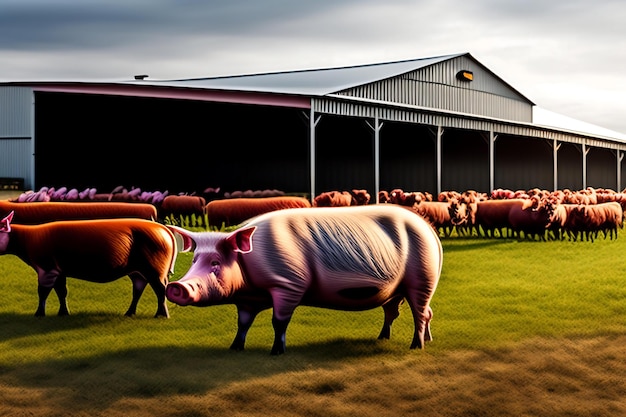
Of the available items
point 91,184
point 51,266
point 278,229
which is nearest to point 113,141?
point 91,184

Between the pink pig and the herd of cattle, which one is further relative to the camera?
the herd of cattle

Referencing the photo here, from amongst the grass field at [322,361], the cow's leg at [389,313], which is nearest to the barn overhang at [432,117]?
the grass field at [322,361]

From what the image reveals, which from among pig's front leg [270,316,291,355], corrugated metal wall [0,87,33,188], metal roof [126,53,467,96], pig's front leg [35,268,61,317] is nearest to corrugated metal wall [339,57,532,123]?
metal roof [126,53,467,96]

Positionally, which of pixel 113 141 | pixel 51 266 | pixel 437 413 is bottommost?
pixel 437 413

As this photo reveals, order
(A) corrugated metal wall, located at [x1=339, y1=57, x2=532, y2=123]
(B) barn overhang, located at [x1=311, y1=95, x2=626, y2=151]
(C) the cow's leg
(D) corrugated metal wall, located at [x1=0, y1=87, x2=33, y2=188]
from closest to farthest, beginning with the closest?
(C) the cow's leg < (B) barn overhang, located at [x1=311, y1=95, x2=626, y2=151] < (D) corrugated metal wall, located at [x1=0, y1=87, x2=33, y2=188] < (A) corrugated metal wall, located at [x1=339, y1=57, x2=532, y2=123]

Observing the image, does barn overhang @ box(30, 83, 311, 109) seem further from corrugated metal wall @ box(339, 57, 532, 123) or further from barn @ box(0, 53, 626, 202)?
corrugated metal wall @ box(339, 57, 532, 123)

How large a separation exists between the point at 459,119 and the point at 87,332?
27.4 meters

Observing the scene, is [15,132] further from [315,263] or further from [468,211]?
[315,263]

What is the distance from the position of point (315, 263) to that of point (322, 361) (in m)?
0.92

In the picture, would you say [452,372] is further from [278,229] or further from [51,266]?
[51,266]

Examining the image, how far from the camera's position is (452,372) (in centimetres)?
724

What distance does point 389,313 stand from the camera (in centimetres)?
849

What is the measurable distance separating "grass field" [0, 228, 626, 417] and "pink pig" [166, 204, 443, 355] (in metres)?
0.54

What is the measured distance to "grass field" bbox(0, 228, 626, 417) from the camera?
6.30 m
